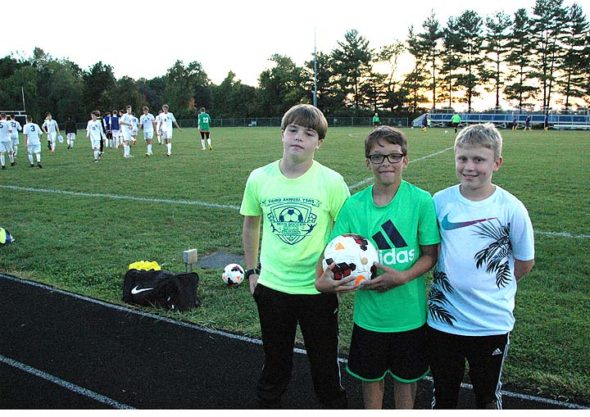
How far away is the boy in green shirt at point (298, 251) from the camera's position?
2859 mm

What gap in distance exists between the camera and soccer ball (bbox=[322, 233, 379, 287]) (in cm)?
249

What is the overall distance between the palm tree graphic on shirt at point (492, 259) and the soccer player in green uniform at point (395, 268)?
0.12 meters

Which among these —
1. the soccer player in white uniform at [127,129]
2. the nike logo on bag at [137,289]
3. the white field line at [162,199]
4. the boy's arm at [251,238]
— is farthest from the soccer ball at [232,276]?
the soccer player in white uniform at [127,129]

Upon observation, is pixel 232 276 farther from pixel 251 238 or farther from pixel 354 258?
pixel 354 258

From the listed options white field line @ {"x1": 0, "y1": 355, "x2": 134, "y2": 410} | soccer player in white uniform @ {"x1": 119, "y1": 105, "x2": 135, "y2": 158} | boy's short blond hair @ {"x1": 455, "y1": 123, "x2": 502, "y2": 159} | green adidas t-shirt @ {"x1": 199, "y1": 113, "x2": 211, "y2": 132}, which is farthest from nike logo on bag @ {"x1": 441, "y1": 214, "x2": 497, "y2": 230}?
green adidas t-shirt @ {"x1": 199, "y1": 113, "x2": 211, "y2": 132}

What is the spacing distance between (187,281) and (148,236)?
311 centimetres

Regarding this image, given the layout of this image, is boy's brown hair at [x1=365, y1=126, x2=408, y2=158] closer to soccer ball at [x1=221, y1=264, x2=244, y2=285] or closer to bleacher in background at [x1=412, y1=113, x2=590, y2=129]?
soccer ball at [x1=221, y1=264, x2=244, y2=285]

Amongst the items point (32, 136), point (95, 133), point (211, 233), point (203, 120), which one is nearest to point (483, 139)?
point (211, 233)

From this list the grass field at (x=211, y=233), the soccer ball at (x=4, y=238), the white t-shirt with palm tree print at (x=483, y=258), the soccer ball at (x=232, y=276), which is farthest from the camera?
the soccer ball at (x=4, y=238)

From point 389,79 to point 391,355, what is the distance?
77.2 m

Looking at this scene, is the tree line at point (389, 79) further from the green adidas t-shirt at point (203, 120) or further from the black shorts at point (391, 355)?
the black shorts at point (391, 355)

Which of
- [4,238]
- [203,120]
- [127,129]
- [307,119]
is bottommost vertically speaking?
[4,238]

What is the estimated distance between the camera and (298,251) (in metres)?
2.87
